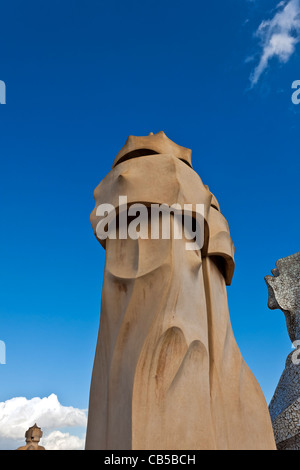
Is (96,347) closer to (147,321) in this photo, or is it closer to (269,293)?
(147,321)

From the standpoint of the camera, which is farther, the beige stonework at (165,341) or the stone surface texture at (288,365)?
the stone surface texture at (288,365)

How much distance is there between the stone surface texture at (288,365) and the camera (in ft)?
15.7

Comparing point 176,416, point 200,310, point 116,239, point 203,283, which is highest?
point 116,239

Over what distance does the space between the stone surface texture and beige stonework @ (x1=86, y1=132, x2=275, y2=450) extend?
1.90 m

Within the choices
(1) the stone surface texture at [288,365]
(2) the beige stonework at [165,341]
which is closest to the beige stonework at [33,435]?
(1) the stone surface texture at [288,365]

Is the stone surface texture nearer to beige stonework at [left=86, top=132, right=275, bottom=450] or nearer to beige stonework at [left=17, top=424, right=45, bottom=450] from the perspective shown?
beige stonework at [left=86, top=132, right=275, bottom=450]

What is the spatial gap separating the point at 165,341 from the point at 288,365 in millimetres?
3764

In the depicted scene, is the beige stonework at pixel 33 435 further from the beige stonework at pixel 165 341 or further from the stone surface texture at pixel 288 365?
the beige stonework at pixel 165 341

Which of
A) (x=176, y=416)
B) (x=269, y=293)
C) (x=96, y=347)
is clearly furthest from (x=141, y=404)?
(x=269, y=293)

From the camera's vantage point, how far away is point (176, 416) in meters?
2.52

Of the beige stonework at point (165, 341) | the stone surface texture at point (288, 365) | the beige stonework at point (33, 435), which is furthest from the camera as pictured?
the beige stonework at point (33, 435)

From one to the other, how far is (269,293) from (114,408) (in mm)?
4427

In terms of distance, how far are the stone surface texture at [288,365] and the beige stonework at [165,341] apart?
1.90m
